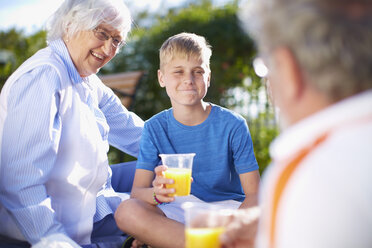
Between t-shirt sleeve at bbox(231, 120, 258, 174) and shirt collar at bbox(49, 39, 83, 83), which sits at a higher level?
shirt collar at bbox(49, 39, 83, 83)

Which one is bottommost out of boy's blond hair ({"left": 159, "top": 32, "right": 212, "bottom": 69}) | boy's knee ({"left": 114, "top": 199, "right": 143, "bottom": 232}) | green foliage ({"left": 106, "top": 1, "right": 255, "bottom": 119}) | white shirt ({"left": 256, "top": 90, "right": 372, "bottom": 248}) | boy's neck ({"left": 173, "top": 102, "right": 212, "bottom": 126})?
boy's knee ({"left": 114, "top": 199, "right": 143, "bottom": 232})

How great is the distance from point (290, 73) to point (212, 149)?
5.95ft

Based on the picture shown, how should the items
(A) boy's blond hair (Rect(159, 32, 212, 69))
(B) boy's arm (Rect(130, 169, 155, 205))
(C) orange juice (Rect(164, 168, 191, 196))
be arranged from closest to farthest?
(C) orange juice (Rect(164, 168, 191, 196))
(B) boy's arm (Rect(130, 169, 155, 205))
(A) boy's blond hair (Rect(159, 32, 212, 69))

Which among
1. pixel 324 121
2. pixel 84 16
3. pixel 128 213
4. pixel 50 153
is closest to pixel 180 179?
pixel 128 213

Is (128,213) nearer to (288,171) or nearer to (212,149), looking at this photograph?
(212,149)

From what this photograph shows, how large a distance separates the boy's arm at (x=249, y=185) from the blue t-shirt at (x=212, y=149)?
5cm

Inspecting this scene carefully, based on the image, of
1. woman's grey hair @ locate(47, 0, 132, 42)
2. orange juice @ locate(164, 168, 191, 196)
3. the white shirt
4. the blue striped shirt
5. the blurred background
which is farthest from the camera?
the blurred background

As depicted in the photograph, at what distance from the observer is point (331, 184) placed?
1.02 metres

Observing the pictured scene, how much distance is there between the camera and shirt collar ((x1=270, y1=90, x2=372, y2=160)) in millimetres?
1069

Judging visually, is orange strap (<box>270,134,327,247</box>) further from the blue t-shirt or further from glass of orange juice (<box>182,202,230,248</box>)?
the blue t-shirt

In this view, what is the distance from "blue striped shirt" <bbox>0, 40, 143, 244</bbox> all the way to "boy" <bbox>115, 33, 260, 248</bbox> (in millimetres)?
386

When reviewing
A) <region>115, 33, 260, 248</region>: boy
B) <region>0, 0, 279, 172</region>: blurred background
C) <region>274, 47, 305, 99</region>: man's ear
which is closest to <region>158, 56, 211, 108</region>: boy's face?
<region>115, 33, 260, 248</region>: boy

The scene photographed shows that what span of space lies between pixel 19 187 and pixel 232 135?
1.46 metres

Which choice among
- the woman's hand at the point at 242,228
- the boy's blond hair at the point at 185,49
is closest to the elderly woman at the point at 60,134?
the boy's blond hair at the point at 185,49
